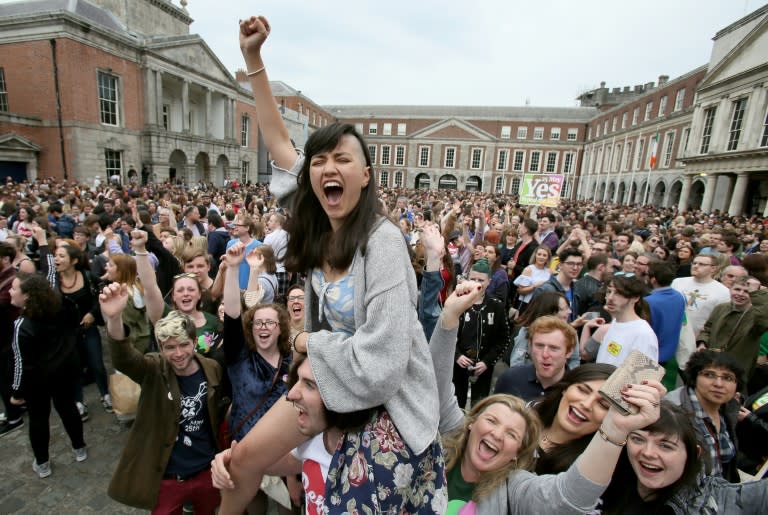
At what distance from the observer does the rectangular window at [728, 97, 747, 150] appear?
2172 centimetres

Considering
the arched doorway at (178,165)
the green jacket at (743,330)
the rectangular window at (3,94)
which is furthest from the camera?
the arched doorway at (178,165)

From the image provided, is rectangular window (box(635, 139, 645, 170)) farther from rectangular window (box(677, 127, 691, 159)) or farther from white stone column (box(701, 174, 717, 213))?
white stone column (box(701, 174, 717, 213))

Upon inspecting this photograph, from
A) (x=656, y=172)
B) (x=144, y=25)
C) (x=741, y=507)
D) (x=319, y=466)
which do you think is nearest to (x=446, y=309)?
(x=319, y=466)

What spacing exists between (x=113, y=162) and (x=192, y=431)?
89.3ft

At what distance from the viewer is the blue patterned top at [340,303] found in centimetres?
141

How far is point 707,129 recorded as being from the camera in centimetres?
2477

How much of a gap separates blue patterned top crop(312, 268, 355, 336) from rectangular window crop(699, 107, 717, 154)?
3206 cm

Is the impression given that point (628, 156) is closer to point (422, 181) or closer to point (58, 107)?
point (422, 181)

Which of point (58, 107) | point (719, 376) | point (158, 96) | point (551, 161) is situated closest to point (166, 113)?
point (158, 96)

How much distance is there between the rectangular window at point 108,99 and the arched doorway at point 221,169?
9.40 metres

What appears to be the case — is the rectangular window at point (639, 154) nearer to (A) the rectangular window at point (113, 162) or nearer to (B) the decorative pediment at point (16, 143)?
(A) the rectangular window at point (113, 162)

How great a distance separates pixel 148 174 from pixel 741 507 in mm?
30381

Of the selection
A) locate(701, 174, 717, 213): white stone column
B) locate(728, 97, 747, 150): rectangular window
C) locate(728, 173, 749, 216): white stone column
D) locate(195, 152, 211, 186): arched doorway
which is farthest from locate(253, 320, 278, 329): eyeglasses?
locate(195, 152, 211, 186): arched doorway

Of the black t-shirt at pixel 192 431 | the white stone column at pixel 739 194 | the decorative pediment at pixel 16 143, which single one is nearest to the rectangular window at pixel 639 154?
the white stone column at pixel 739 194
